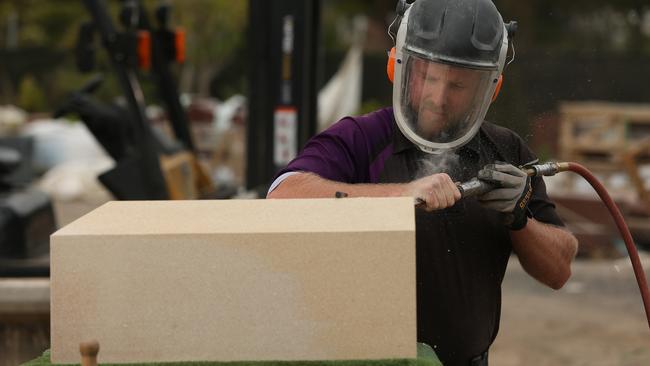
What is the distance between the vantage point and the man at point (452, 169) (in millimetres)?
2795

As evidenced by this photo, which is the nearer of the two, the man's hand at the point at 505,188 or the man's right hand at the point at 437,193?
the man's right hand at the point at 437,193

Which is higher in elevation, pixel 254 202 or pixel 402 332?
pixel 254 202

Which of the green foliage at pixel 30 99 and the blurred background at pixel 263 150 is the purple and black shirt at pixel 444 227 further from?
the green foliage at pixel 30 99

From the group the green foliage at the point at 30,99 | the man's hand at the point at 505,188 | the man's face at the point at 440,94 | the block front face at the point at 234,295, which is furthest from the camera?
the green foliage at the point at 30,99

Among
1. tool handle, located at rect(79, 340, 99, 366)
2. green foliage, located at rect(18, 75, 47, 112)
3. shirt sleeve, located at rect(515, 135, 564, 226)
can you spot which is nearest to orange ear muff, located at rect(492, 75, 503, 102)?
shirt sleeve, located at rect(515, 135, 564, 226)

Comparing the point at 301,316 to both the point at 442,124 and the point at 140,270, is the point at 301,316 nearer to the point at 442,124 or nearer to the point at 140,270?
the point at 140,270

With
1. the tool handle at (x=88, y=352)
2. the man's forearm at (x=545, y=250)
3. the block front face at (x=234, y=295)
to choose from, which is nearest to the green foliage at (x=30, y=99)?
the man's forearm at (x=545, y=250)

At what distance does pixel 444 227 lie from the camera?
2.92 meters

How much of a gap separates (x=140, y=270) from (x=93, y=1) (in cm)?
434

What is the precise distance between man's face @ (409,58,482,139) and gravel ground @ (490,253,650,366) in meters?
3.93

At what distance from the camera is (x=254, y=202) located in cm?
253

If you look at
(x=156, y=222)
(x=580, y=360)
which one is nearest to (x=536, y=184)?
(x=156, y=222)

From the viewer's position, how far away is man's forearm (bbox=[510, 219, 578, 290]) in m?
2.93

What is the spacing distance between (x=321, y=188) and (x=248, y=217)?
47 centimetres
